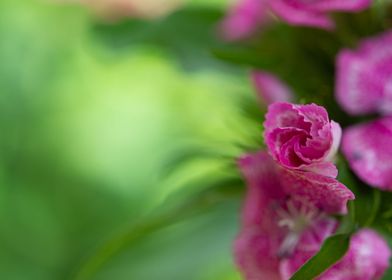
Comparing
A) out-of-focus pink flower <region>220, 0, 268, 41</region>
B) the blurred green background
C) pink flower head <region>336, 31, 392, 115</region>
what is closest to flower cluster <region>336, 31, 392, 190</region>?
pink flower head <region>336, 31, 392, 115</region>

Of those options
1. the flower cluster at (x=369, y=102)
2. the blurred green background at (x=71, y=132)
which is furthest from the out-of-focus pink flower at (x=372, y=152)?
the blurred green background at (x=71, y=132)

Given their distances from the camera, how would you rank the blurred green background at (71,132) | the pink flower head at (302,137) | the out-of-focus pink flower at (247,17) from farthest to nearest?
the blurred green background at (71,132) → the out-of-focus pink flower at (247,17) → the pink flower head at (302,137)

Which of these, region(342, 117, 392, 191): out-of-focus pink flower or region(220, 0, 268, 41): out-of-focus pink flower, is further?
region(220, 0, 268, 41): out-of-focus pink flower

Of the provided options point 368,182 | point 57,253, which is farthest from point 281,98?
point 57,253

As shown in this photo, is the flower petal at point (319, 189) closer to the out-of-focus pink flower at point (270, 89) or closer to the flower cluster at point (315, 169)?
the flower cluster at point (315, 169)

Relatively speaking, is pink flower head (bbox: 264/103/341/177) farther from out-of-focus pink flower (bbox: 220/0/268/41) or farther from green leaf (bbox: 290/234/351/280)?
out-of-focus pink flower (bbox: 220/0/268/41)

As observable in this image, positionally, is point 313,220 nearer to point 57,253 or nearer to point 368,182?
point 368,182
